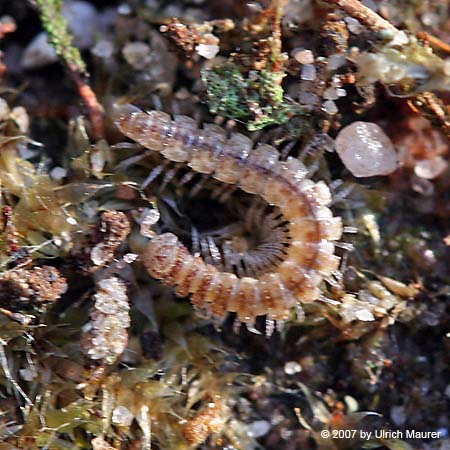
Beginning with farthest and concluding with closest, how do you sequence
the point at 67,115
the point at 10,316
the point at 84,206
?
the point at 67,115
the point at 84,206
the point at 10,316

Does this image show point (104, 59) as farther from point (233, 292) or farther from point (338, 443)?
point (338, 443)

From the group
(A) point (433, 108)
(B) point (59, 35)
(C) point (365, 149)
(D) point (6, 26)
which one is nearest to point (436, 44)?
(A) point (433, 108)

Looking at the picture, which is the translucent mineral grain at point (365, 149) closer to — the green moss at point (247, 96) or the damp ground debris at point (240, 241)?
the damp ground debris at point (240, 241)

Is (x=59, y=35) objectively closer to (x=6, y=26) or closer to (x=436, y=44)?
(x=6, y=26)

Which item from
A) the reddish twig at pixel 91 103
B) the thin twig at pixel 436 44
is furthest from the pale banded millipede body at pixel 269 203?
the thin twig at pixel 436 44

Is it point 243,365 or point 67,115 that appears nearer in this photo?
point 243,365

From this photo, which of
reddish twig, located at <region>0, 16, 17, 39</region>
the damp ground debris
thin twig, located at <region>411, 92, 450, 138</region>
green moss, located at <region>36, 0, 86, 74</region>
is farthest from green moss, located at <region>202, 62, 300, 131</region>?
reddish twig, located at <region>0, 16, 17, 39</region>

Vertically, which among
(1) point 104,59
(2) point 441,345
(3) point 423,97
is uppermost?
(3) point 423,97

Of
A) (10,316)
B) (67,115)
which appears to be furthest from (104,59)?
(10,316)
